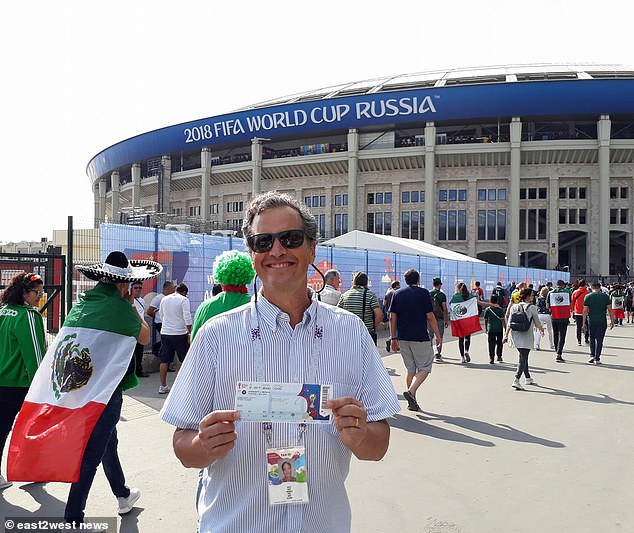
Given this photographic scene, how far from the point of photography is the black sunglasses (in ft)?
6.45

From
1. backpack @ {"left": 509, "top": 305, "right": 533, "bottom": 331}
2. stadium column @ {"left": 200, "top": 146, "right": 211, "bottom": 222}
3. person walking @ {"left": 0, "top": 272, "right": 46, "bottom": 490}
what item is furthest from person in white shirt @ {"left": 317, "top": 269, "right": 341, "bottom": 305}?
stadium column @ {"left": 200, "top": 146, "right": 211, "bottom": 222}

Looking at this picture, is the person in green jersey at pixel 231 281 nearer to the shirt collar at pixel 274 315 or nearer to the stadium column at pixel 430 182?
the shirt collar at pixel 274 315

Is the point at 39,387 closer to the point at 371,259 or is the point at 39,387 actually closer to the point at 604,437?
the point at 604,437

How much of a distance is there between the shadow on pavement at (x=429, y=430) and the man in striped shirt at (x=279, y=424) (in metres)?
4.50

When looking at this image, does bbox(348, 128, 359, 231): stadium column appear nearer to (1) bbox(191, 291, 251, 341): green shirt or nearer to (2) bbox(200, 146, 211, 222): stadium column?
(2) bbox(200, 146, 211, 222): stadium column

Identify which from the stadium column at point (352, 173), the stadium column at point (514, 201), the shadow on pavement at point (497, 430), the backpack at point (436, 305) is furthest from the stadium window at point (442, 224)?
the shadow on pavement at point (497, 430)

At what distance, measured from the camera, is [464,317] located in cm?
1195

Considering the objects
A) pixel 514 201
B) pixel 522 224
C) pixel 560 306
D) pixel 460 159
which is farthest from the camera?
pixel 522 224

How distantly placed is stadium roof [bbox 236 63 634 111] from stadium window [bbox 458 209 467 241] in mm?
11110

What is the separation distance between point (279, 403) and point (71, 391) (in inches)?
88.0

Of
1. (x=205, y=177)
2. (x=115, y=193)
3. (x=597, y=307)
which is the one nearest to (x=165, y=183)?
(x=205, y=177)

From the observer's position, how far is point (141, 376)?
9453mm

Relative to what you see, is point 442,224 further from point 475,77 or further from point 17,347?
point 17,347

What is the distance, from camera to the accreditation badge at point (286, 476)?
1.73 m
